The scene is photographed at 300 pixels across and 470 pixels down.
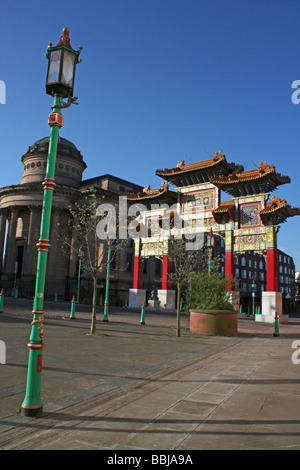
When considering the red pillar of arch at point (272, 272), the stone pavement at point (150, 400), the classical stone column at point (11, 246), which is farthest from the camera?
the classical stone column at point (11, 246)

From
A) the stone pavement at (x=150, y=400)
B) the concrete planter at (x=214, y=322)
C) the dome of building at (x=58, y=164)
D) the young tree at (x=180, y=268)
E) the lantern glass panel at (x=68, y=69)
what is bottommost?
the stone pavement at (x=150, y=400)

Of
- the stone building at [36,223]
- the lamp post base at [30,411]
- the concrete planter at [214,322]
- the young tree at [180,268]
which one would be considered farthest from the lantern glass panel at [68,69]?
the stone building at [36,223]

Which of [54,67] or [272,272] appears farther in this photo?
[272,272]

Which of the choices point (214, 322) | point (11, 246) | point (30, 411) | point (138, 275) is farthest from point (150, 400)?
point (11, 246)

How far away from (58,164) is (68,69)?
50.0 meters

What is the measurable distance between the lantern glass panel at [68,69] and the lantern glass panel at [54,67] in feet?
0.30

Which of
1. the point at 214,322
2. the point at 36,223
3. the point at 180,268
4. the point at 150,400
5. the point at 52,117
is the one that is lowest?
the point at 150,400

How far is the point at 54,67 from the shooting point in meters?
5.52

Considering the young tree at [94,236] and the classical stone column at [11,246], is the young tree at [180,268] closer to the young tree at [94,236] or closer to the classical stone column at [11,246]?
the young tree at [94,236]

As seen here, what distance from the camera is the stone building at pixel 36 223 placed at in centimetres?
4622

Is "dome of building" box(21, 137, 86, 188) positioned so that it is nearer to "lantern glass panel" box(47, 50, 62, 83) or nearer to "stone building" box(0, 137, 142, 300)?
"stone building" box(0, 137, 142, 300)

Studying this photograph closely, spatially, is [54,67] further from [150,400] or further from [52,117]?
[150,400]
